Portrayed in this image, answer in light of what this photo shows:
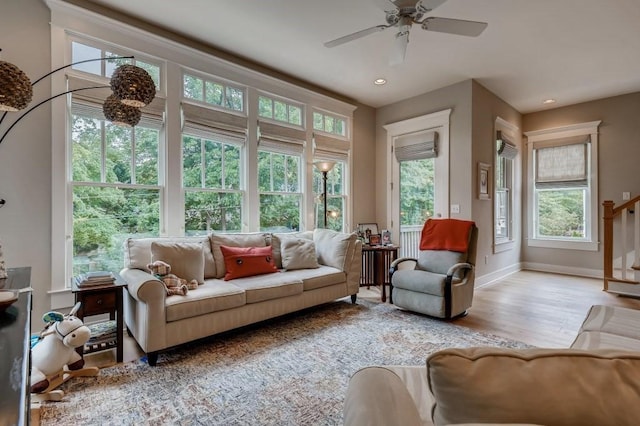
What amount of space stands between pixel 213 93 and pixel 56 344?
9.56 ft

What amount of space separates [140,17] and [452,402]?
13.0ft

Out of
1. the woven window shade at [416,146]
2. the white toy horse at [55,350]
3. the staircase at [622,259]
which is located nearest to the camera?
the white toy horse at [55,350]

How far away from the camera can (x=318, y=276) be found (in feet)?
11.3

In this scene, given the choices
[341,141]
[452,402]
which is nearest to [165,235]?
[341,141]

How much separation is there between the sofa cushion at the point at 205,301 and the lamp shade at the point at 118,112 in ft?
5.03

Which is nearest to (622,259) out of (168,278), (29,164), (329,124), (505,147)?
(505,147)

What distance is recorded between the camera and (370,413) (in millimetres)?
703

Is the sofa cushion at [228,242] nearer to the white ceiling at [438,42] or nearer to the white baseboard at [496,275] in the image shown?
the white ceiling at [438,42]

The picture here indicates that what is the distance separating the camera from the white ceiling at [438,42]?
2877mm

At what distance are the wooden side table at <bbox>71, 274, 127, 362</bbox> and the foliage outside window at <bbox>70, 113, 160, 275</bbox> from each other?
708 mm

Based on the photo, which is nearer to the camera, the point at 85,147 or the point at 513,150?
the point at 85,147

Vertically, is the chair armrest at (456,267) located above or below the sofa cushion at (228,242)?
below

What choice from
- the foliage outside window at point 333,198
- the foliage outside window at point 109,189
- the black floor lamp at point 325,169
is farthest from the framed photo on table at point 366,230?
the foliage outside window at point 109,189

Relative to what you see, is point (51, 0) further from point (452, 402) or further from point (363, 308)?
point (363, 308)
